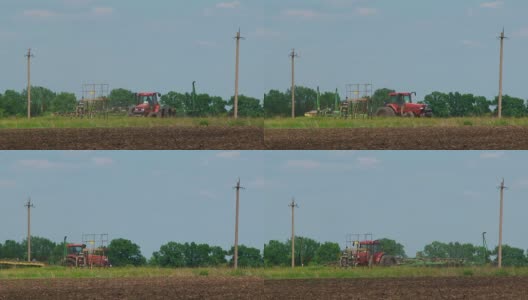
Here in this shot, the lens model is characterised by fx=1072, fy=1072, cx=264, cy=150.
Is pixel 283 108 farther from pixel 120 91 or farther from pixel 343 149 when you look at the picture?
pixel 343 149

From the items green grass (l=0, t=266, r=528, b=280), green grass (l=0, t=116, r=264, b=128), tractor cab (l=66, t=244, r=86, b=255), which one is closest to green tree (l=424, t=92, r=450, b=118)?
green grass (l=0, t=266, r=528, b=280)

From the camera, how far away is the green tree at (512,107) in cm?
4079

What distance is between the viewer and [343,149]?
95.3 ft

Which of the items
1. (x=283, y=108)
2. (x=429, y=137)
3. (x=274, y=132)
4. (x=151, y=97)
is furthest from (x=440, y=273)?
(x=151, y=97)

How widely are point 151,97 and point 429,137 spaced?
34.2 ft

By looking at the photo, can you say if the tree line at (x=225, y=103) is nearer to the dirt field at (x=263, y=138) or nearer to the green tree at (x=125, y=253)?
the dirt field at (x=263, y=138)

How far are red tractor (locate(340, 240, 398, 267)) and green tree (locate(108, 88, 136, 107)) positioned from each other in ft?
29.5

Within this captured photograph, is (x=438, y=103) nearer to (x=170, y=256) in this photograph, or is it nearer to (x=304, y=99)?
(x=304, y=99)

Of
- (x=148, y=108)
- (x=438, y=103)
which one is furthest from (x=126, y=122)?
(x=438, y=103)

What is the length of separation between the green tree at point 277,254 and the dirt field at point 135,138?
12.6m

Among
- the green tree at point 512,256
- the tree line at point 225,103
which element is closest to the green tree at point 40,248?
the tree line at point 225,103

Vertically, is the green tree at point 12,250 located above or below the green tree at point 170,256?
below

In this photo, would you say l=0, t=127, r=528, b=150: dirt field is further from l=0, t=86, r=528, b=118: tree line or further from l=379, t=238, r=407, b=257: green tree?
l=379, t=238, r=407, b=257: green tree

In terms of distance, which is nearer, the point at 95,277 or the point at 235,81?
the point at 95,277
